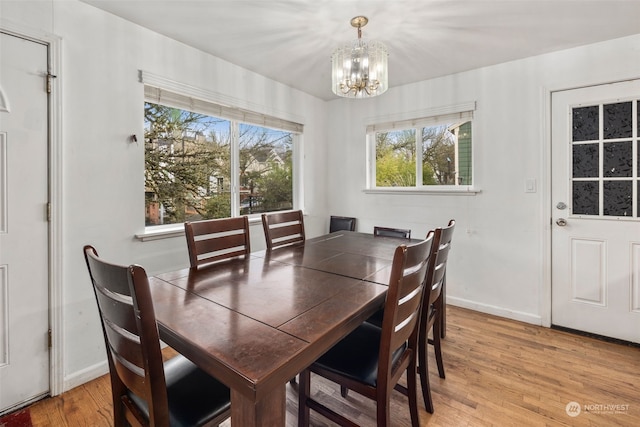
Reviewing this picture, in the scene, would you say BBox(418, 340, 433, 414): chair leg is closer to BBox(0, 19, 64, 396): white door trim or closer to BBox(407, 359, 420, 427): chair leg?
BBox(407, 359, 420, 427): chair leg

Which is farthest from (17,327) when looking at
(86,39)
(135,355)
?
(86,39)

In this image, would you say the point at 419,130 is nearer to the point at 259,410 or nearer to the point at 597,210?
the point at 597,210

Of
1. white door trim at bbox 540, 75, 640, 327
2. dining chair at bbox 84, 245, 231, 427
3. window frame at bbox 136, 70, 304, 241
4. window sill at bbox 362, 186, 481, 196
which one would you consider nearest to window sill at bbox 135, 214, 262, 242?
window frame at bbox 136, 70, 304, 241

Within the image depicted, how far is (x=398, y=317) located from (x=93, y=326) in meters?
1.96

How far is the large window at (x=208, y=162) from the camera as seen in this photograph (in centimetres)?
237

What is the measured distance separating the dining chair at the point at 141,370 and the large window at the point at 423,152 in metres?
2.83

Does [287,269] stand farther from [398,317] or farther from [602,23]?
[602,23]

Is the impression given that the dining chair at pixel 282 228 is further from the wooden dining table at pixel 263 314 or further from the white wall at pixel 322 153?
the white wall at pixel 322 153

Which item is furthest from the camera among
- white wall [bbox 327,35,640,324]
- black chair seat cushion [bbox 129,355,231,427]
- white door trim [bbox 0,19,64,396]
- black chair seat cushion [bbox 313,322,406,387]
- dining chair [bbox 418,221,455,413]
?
white wall [bbox 327,35,640,324]

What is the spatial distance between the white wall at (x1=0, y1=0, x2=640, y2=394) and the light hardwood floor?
1.01 feet

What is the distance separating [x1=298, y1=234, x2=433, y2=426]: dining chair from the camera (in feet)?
3.61

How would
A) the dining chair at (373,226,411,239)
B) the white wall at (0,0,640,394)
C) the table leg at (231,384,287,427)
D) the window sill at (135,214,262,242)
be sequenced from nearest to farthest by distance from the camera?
1. the table leg at (231,384,287,427)
2. the white wall at (0,0,640,394)
3. the window sill at (135,214,262,242)
4. the dining chair at (373,226,411,239)

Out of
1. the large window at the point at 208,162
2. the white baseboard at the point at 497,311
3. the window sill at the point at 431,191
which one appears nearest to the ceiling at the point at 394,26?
the large window at the point at 208,162

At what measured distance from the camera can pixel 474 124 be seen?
2.93 meters
